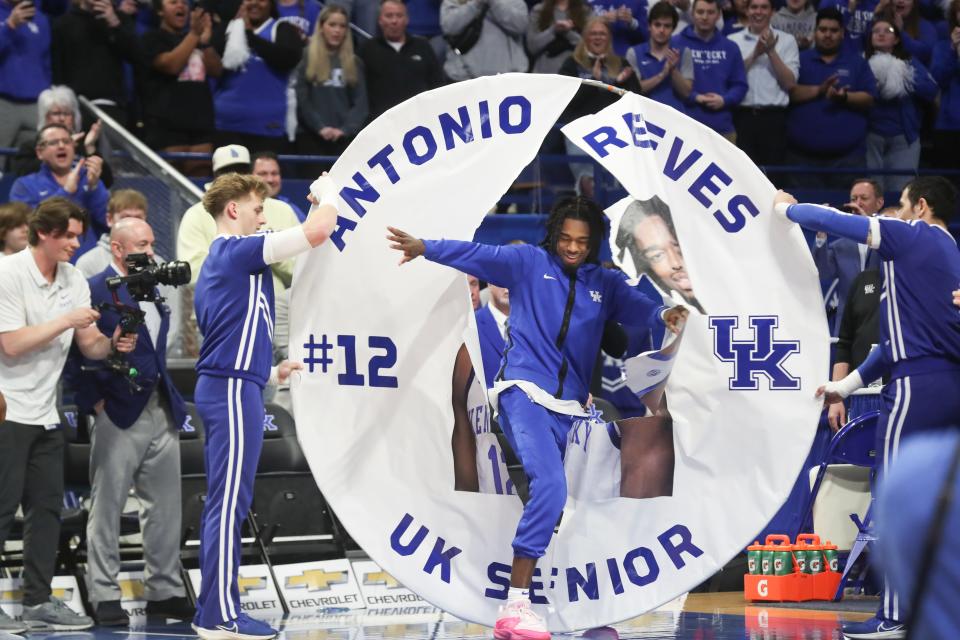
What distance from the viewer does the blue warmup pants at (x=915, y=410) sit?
5980 mm

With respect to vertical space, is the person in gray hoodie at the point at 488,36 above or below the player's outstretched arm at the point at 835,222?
above

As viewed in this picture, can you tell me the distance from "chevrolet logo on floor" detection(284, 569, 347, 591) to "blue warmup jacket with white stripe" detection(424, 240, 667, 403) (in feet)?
7.03

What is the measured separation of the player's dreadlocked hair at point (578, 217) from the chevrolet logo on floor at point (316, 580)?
8.13 ft

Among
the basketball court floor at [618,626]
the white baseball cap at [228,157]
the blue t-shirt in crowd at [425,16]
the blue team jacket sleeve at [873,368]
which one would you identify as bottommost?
the basketball court floor at [618,626]

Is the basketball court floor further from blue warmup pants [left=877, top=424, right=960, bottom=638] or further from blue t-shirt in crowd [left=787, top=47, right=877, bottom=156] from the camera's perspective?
blue t-shirt in crowd [left=787, top=47, right=877, bottom=156]

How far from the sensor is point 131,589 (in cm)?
749

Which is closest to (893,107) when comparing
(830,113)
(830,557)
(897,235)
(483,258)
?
(830,113)

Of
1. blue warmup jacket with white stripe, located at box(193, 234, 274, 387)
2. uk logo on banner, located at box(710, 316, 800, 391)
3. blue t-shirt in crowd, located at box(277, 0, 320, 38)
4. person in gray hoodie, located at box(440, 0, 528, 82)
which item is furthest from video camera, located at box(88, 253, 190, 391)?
person in gray hoodie, located at box(440, 0, 528, 82)

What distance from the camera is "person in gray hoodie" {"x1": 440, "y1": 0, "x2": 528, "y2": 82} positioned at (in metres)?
11.6

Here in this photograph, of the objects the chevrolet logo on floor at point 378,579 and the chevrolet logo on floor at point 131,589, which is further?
the chevrolet logo on floor at point 378,579

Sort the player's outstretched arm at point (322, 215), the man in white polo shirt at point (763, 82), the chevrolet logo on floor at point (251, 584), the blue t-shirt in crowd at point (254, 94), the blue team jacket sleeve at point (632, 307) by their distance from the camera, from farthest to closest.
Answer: the man in white polo shirt at point (763, 82) → the blue t-shirt in crowd at point (254, 94) → the chevrolet logo on floor at point (251, 584) → the blue team jacket sleeve at point (632, 307) → the player's outstretched arm at point (322, 215)

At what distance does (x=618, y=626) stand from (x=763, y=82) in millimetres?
6772

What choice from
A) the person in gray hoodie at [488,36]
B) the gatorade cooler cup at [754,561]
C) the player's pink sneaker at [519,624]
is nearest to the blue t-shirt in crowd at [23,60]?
the person in gray hoodie at [488,36]

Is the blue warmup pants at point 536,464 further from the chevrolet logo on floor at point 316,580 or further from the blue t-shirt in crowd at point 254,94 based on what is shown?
the blue t-shirt in crowd at point 254,94
